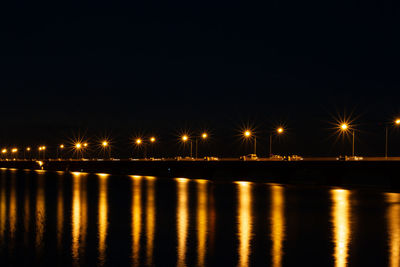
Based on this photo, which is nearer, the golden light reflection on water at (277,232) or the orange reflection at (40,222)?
the golden light reflection on water at (277,232)

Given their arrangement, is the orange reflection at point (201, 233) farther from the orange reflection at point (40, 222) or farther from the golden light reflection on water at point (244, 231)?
the orange reflection at point (40, 222)

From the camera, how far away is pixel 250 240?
19.0 m

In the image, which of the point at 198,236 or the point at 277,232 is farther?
the point at 277,232

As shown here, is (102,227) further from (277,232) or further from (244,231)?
(277,232)

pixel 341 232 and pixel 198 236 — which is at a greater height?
pixel 198 236

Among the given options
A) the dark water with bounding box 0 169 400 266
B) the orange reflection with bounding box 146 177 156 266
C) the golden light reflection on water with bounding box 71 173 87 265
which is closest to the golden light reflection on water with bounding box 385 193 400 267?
the dark water with bounding box 0 169 400 266

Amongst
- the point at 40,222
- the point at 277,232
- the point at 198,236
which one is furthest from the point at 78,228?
the point at 277,232

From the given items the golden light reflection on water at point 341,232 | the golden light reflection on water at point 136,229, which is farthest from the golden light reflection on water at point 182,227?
the golden light reflection on water at point 341,232

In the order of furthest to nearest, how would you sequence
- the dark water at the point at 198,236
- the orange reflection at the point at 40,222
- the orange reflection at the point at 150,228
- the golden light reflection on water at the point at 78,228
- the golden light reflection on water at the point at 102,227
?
1. the orange reflection at the point at 40,222
2. the golden light reflection on water at the point at 78,228
3. the golden light reflection on water at the point at 102,227
4. the orange reflection at the point at 150,228
5. the dark water at the point at 198,236

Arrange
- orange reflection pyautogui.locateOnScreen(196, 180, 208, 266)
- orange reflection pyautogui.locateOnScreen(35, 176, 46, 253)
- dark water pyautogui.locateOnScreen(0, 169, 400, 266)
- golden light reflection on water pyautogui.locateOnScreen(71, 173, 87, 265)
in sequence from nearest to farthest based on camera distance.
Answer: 1. dark water pyautogui.locateOnScreen(0, 169, 400, 266)
2. orange reflection pyautogui.locateOnScreen(196, 180, 208, 266)
3. golden light reflection on water pyautogui.locateOnScreen(71, 173, 87, 265)
4. orange reflection pyautogui.locateOnScreen(35, 176, 46, 253)

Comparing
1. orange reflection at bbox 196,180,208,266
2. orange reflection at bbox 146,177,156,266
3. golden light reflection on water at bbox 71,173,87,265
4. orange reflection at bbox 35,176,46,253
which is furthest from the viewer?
orange reflection at bbox 35,176,46,253

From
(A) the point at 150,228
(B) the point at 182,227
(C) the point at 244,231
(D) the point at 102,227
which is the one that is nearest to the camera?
(C) the point at 244,231

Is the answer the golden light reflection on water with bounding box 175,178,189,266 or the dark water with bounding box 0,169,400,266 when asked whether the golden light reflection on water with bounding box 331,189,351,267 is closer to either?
the dark water with bounding box 0,169,400,266

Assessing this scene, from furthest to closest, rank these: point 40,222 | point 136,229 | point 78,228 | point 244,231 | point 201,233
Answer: point 40,222 < point 78,228 < point 136,229 < point 244,231 < point 201,233
